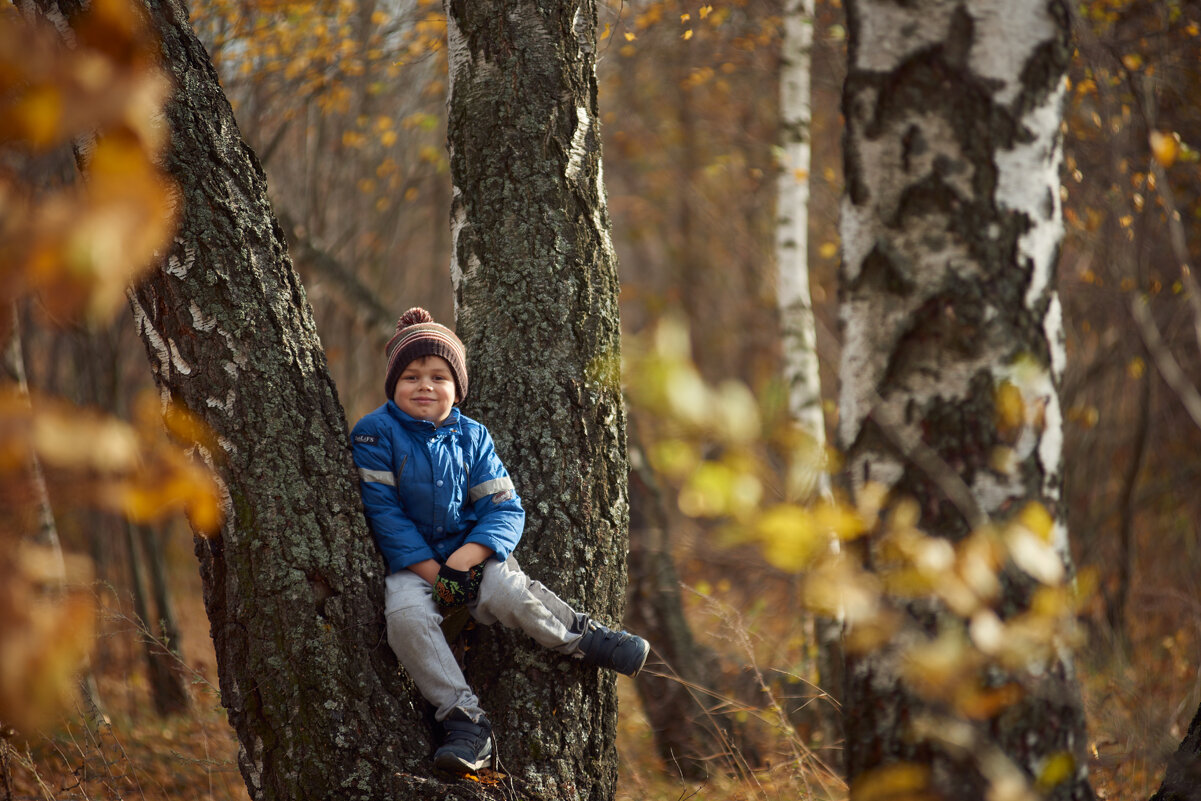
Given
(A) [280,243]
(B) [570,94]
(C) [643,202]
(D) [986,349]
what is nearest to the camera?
(D) [986,349]

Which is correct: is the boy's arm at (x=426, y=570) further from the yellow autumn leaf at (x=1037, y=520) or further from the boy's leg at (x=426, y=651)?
the yellow autumn leaf at (x=1037, y=520)

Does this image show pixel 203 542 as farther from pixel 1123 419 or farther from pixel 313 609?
pixel 1123 419

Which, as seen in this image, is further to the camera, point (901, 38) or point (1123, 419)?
point (1123, 419)

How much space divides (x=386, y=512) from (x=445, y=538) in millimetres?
266

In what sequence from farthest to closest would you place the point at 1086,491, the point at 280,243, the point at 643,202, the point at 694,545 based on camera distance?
the point at 643,202 → the point at 1086,491 → the point at 280,243 → the point at 694,545

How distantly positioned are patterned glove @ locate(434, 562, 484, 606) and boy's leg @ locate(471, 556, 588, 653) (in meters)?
0.03

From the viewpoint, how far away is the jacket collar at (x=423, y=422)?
2736mm

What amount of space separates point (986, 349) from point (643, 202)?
45.5 ft

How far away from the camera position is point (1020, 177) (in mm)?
1601

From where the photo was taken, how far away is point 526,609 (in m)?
2.44

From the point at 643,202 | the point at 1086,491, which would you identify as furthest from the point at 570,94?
the point at 643,202

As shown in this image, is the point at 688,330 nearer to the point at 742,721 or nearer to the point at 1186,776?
the point at 742,721

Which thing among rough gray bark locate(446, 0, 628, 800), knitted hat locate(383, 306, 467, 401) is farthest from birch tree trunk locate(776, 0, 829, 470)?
knitted hat locate(383, 306, 467, 401)

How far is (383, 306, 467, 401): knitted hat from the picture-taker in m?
2.79
